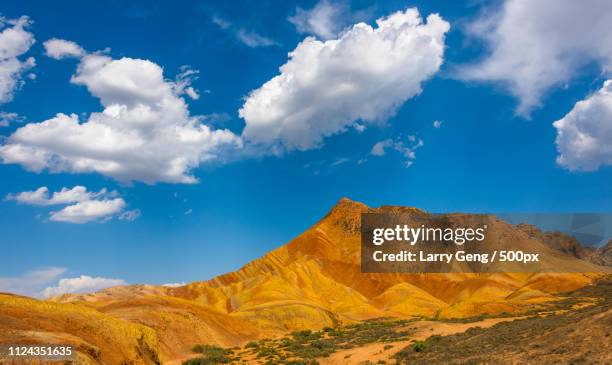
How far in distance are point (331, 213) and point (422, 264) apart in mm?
30755

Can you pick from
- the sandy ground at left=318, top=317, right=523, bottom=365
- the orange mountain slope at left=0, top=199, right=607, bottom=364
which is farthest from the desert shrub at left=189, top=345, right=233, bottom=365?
the sandy ground at left=318, top=317, right=523, bottom=365

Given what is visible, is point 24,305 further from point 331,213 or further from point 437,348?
point 331,213

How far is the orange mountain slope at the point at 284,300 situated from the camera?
1112 inches

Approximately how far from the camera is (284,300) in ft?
226

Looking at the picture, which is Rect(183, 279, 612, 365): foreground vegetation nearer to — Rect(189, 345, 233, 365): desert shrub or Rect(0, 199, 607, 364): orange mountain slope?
Rect(189, 345, 233, 365): desert shrub

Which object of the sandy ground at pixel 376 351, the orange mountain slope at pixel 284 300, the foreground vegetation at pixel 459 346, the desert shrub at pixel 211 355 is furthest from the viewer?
the desert shrub at pixel 211 355

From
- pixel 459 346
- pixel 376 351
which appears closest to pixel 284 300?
pixel 376 351

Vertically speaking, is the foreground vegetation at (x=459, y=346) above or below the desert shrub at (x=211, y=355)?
above

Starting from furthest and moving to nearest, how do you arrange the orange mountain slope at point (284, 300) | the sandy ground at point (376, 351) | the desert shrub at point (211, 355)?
the desert shrub at point (211, 355), the sandy ground at point (376, 351), the orange mountain slope at point (284, 300)

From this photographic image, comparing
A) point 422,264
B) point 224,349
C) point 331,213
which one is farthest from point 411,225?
point 224,349

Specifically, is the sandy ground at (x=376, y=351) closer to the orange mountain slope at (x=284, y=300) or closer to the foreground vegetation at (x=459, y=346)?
the foreground vegetation at (x=459, y=346)

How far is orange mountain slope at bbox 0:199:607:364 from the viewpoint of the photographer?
92.7ft

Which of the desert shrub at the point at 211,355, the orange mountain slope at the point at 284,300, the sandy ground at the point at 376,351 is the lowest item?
the desert shrub at the point at 211,355

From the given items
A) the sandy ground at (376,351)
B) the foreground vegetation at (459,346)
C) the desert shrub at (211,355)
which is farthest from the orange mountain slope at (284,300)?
the sandy ground at (376,351)
